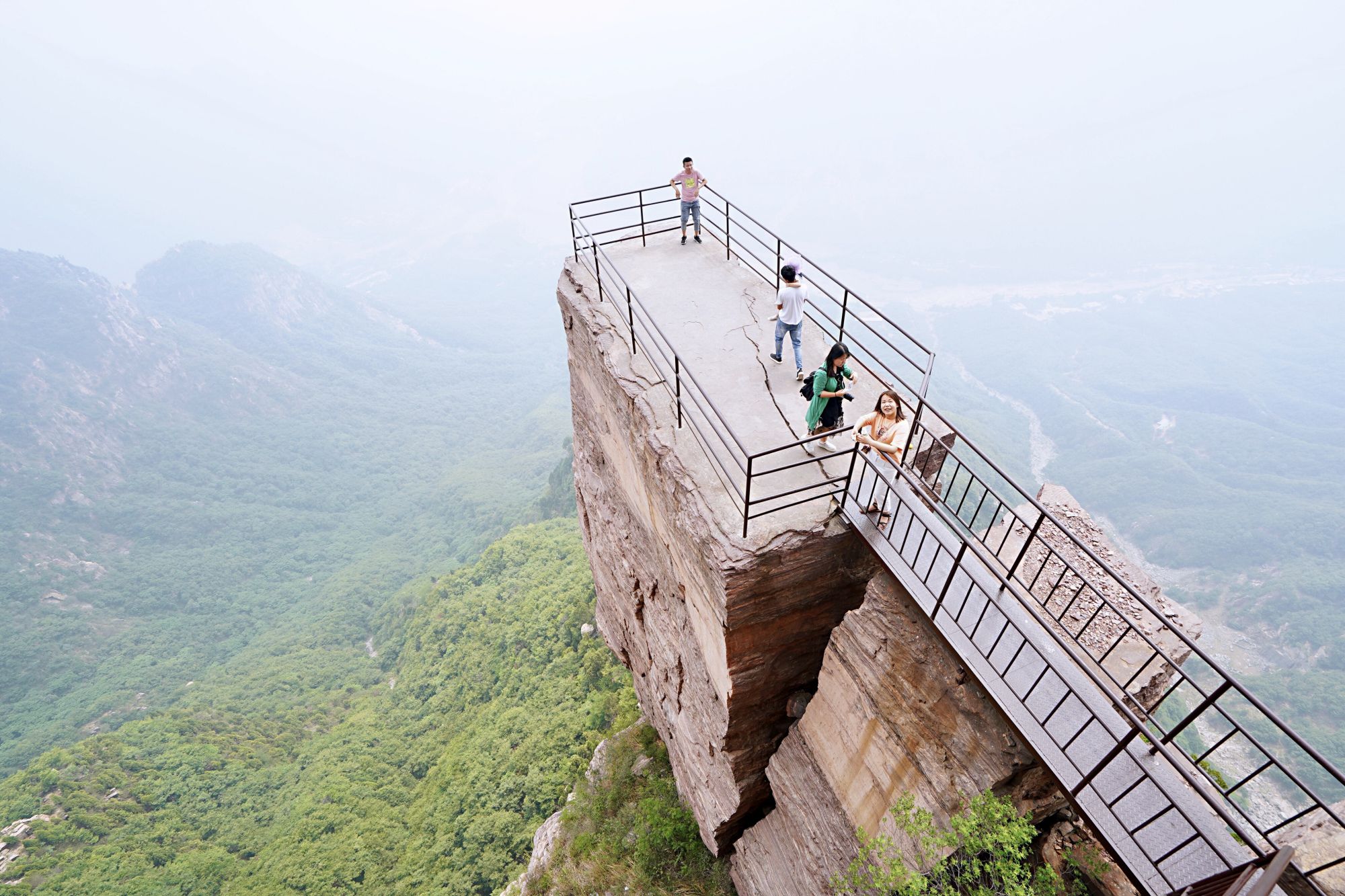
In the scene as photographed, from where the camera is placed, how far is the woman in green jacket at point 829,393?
24.2 ft

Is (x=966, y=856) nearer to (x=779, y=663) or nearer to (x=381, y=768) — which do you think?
(x=779, y=663)

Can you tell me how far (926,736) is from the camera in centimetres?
660

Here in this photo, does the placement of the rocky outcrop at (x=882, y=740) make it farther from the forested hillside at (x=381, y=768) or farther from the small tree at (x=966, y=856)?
the forested hillside at (x=381, y=768)

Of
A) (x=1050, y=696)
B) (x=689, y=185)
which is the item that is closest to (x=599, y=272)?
(x=689, y=185)

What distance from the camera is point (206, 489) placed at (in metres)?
110

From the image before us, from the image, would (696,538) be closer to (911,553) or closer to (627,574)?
(911,553)

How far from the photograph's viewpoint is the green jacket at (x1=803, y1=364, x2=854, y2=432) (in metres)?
7.43

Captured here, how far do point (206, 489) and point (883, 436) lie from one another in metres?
134

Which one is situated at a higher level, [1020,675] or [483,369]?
[1020,675]

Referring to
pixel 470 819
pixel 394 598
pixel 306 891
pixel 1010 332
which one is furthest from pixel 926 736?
pixel 1010 332

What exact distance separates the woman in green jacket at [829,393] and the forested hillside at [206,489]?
6488 cm

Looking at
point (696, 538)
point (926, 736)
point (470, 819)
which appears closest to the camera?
point (926, 736)

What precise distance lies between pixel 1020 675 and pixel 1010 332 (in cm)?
22136

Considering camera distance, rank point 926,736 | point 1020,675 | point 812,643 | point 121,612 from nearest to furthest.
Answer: point 1020,675 < point 926,736 < point 812,643 < point 121,612
